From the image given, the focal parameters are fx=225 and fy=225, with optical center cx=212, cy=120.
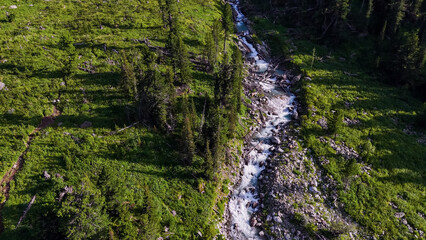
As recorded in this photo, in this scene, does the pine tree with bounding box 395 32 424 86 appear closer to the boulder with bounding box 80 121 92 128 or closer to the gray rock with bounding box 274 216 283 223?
the gray rock with bounding box 274 216 283 223

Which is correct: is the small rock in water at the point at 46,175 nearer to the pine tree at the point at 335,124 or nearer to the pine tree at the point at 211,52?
the pine tree at the point at 211,52

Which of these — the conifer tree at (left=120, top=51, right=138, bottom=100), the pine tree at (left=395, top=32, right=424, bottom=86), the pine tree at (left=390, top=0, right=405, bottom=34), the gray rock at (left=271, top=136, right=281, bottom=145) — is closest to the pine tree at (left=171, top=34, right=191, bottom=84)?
the conifer tree at (left=120, top=51, right=138, bottom=100)

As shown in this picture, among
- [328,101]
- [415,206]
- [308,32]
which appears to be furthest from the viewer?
[308,32]

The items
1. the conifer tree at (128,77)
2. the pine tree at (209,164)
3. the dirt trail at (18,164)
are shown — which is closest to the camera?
the dirt trail at (18,164)

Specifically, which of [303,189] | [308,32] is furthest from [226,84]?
[308,32]

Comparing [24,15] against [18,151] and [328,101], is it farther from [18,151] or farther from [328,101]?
[328,101]

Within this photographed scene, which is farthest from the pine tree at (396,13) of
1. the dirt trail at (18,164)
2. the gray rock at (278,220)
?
the dirt trail at (18,164)

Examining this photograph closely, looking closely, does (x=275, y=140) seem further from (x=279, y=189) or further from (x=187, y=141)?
(x=187, y=141)
